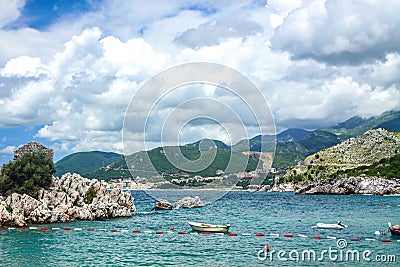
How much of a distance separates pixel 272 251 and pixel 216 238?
1131 centimetres

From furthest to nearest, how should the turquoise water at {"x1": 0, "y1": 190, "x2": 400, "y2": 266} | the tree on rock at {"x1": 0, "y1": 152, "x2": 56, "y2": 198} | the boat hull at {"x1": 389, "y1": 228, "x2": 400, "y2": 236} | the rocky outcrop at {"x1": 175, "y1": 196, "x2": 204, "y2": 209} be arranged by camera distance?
the rocky outcrop at {"x1": 175, "y1": 196, "x2": 204, "y2": 209} → the tree on rock at {"x1": 0, "y1": 152, "x2": 56, "y2": 198} → the boat hull at {"x1": 389, "y1": 228, "x2": 400, "y2": 236} → the turquoise water at {"x1": 0, "y1": 190, "x2": 400, "y2": 266}

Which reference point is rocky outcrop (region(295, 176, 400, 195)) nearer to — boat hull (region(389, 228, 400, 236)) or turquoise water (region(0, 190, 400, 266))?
turquoise water (region(0, 190, 400, 266))

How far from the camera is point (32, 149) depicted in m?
82.0

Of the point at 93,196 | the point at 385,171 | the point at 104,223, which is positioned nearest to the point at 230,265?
the point at 104,223

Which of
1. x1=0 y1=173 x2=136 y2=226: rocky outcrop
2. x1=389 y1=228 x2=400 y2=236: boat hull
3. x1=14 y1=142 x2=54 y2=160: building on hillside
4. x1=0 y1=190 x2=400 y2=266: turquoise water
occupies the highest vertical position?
x1=14 y1=142 x2=54 y2=160: building on hillside

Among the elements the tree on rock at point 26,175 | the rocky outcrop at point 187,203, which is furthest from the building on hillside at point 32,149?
the rocky outcrop at point 187,203

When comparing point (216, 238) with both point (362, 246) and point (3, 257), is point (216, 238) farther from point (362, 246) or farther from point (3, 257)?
point (3, 257)

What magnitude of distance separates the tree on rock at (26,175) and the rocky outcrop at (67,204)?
1.97m

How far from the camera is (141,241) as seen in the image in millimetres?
52438

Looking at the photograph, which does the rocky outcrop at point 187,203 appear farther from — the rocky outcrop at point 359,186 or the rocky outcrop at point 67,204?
the rocky outcrop at point 359,186

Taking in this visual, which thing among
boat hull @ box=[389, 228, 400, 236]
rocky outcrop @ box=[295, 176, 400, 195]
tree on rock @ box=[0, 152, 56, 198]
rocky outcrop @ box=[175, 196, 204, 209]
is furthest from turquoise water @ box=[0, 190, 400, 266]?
rocky outcrop @ box=[295, 176, 400, 195]

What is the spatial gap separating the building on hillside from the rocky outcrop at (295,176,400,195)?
12613 centimetres

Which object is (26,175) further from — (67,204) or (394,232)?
(394,232)

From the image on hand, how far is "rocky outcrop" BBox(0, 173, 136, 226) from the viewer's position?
64.0 metres
